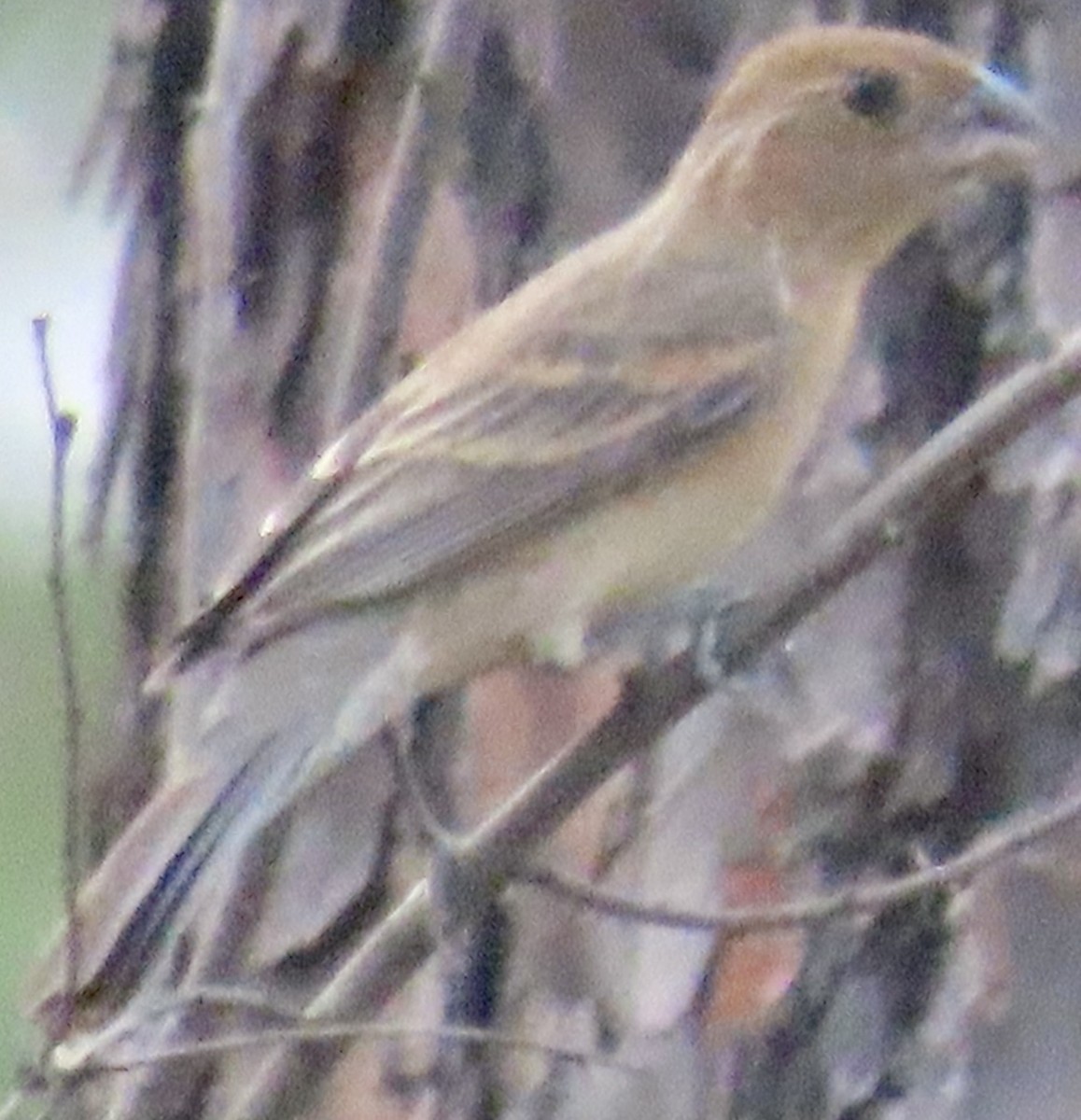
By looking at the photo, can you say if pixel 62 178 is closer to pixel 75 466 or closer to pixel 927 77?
pixel 75 466

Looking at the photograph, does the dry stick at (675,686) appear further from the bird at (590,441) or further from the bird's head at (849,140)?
the bird's head at (849,140)

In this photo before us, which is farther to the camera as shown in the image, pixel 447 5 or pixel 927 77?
pixel 447 5

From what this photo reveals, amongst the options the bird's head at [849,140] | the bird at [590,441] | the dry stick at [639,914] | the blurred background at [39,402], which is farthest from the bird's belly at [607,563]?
the blurred background at [39,402]

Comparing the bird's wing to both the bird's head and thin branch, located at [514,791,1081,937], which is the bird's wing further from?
thin branch, located at [514,791,1081,937]

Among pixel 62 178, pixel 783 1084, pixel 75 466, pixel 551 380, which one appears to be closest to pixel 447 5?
pixel 551 380

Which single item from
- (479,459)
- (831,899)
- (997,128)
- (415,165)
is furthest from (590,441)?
(831,899)

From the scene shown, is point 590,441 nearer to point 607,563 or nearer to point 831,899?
point 607,563

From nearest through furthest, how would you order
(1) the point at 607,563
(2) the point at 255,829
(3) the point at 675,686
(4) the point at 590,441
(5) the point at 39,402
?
1. (3) the point at 675,686
2. (2) the point at 255,829
3. (1) the point at 607,563
4. (4) the point at 590,441
5. (5) the point at 39,402
